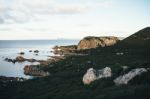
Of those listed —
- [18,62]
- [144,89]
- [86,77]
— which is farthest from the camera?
[18,62]

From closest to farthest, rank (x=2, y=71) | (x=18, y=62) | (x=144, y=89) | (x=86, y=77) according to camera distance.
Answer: (x=144, y=89) → (x=86, y=77) → (x=2, y=71) → (x=18, y=62)

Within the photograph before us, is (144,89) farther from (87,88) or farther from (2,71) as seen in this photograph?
(2,71)

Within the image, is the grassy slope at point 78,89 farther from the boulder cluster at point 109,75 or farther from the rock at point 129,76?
the boulder cluster at point 109,75

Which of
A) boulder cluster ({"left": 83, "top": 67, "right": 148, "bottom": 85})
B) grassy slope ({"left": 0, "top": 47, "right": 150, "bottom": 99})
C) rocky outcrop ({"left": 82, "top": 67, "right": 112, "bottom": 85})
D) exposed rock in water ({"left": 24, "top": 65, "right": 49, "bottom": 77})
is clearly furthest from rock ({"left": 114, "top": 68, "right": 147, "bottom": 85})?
exposed rock in water ({"left": 24, "top": 65, "right": 49, "bottom": 77})

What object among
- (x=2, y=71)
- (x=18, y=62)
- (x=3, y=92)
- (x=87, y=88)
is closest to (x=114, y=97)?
(x=87, y=88)

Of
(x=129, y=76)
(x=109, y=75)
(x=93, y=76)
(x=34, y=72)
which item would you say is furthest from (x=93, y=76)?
(x=34, y=72)

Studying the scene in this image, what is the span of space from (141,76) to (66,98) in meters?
19.4

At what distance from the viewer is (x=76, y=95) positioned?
6988 centimetres

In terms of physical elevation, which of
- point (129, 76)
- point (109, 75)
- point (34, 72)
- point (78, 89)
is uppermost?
point (129, 76)

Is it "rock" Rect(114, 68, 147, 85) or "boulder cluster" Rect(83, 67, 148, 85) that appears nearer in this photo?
"rock" Rect(114, 68, 147, 85)

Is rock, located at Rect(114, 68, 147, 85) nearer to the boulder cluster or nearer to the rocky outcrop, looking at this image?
the boulder cluster

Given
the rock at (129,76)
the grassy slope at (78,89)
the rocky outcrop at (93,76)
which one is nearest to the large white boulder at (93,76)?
the rocky outcrop at (93,76)

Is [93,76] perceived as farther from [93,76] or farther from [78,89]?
[78,89]

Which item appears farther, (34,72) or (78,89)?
(34,72)
